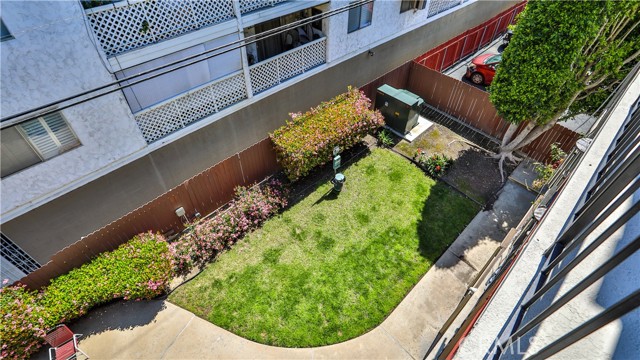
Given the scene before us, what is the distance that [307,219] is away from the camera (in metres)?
10.8

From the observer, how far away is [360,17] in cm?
1216

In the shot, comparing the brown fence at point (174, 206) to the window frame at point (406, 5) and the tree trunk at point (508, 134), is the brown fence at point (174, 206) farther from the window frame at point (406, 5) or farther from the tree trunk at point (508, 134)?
the tree trunk at point (508, 134)

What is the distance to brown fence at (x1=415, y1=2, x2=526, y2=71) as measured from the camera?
16.7 meters

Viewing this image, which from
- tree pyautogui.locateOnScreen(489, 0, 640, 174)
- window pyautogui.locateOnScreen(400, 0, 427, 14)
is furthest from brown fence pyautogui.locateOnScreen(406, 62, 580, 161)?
window pyautogui.locateOnScreen(400, 0, 427, 14)

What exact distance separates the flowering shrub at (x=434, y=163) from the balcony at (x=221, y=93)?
5.35 metres

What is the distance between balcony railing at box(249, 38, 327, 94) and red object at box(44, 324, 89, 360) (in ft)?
26.9

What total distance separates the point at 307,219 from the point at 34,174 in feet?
23.2

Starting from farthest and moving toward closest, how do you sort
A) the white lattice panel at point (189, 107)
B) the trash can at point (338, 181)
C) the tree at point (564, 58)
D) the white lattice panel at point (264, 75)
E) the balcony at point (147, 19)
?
the trash can at point (338, 181) → the white lattice panel at point (264, 75) → the white lattice panel at point (189, 107) → the tree at point (564, 58) → the balcony at point (147, 19)

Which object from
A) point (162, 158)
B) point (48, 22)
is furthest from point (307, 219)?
point (48, 22)

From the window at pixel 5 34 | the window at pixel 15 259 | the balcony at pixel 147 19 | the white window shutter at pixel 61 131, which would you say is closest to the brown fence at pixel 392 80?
the balcony at pixel 147 19

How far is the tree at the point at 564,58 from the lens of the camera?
28.3 feet

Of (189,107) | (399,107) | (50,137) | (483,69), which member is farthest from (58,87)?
(483,69)

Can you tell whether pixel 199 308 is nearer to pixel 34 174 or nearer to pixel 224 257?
pixel 224 257

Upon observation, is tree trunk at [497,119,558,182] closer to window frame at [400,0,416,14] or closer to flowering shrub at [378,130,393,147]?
flowering shrub at [378,130,393,147]
